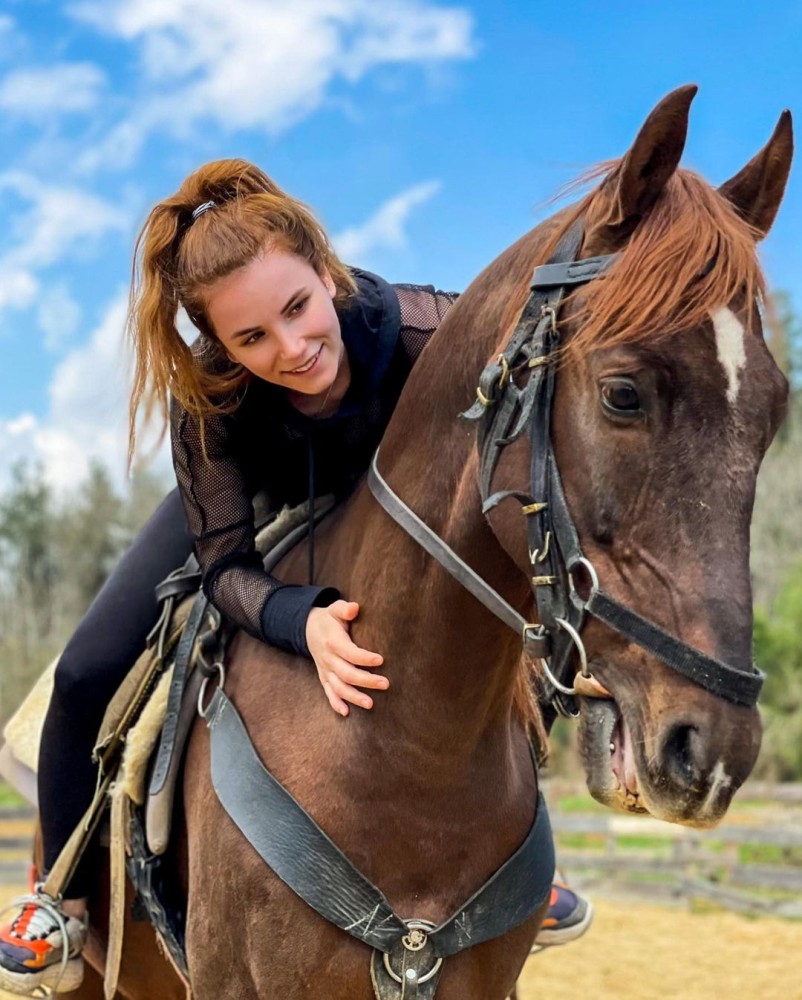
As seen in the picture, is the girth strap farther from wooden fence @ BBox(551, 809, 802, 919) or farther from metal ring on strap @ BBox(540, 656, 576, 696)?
wooden fence @ BBox(551, 809, 802, 919)

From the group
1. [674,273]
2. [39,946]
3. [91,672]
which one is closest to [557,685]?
[674,273]

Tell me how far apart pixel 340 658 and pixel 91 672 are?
1285 millimetres

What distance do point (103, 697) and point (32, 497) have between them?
4054cm

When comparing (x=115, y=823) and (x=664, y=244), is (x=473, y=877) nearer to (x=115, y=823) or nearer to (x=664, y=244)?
(x=115, y=823)

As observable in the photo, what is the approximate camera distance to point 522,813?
271cm

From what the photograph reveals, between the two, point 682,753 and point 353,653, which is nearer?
point 682,753

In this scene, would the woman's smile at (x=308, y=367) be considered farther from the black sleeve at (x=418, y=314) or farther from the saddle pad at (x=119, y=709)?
the saddle pad at (x=119, y=709)

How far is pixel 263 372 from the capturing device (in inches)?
105

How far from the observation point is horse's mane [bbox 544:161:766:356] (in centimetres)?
189

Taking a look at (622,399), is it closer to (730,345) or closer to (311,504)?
(730,345)

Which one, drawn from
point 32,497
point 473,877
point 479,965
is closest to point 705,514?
point 473,877

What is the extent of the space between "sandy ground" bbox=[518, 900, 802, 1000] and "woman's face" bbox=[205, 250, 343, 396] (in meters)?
7.38

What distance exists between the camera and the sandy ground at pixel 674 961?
8.72 metres

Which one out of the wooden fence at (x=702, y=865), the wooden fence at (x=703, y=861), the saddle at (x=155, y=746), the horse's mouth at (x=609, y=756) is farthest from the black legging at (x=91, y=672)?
the wooden fence at (x=703, y=861)
